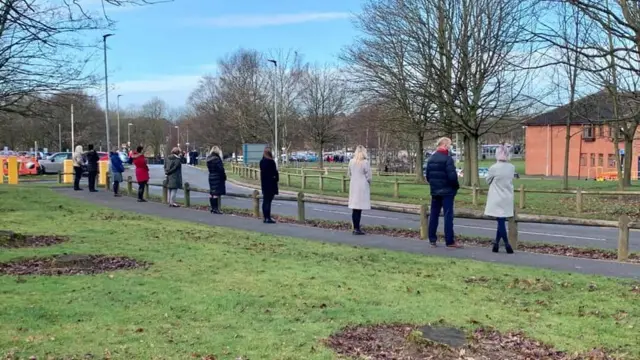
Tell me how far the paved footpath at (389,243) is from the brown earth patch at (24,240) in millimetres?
4423

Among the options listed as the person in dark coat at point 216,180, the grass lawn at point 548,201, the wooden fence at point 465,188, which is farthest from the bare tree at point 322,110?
the person in dark coat at point 216,180

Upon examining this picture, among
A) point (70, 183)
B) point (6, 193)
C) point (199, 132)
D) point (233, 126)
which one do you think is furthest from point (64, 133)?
point (6, 193)

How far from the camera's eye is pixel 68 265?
8.51 m

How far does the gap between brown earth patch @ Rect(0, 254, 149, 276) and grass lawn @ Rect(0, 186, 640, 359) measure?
13.9 inches

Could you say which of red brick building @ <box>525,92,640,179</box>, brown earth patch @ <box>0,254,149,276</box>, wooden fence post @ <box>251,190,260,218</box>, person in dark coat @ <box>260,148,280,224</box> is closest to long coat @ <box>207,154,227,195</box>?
wooden fence post @ <box>251,190,260,218</box>

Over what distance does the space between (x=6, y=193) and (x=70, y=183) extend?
8.93 m

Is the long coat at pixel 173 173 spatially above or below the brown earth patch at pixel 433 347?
above

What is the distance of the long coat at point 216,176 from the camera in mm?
17531

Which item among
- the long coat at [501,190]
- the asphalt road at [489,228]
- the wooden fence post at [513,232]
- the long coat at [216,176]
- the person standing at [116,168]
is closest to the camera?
the long coat at [501,190]

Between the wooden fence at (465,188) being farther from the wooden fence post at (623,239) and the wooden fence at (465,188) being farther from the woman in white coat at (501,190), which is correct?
the woman in white coat at (501,190)

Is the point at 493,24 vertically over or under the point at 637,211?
over

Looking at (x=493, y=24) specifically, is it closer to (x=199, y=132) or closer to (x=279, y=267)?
(x=279, y=267)

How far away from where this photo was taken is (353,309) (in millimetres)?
6344

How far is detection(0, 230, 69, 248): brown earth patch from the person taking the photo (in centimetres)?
1024
